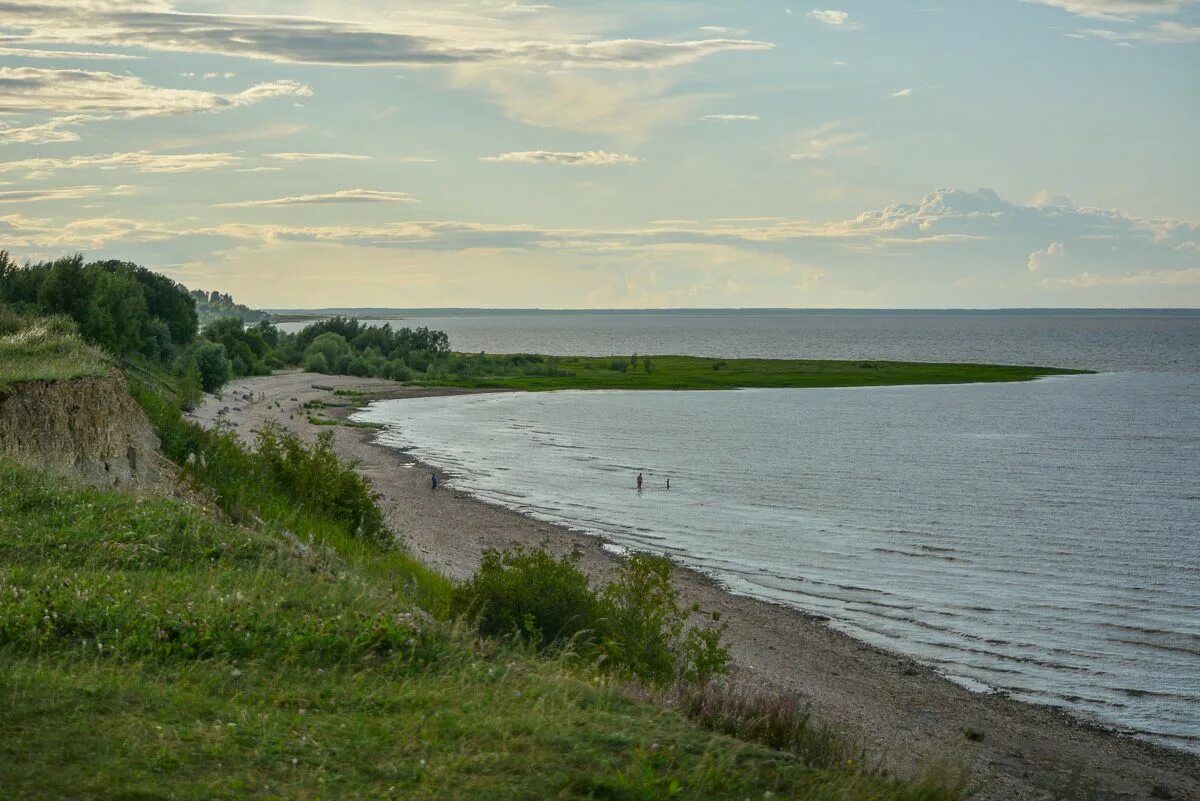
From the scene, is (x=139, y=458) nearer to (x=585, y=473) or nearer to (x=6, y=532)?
(x=6, y=532)

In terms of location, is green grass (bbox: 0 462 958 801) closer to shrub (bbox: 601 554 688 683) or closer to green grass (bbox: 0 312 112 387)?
shrub (bbox: 601 554 688 683)

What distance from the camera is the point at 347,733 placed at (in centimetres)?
853

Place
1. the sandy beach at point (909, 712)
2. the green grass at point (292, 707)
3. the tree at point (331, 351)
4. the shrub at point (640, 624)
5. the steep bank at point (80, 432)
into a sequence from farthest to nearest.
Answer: the tree at point (331, 351)
the sandy beach at point (909, 712)
the steep bank at point (80, 432)
the shrub at point (640, 624)
the green grass at point (292, 707)

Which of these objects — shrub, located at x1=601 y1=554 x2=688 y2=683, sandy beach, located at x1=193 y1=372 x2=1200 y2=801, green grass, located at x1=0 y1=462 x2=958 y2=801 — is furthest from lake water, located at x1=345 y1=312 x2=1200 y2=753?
green grass, located at x1=0 y1=462 x2=958 y2=801

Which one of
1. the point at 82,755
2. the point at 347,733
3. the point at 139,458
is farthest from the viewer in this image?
the point at 139,458

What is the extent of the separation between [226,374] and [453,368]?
4996cm

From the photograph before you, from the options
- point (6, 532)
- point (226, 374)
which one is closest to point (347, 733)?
point (6, 532)

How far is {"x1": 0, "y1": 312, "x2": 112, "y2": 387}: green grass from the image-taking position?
728 inches

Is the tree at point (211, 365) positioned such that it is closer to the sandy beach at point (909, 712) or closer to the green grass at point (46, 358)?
the sandy beach at point (909, 712)

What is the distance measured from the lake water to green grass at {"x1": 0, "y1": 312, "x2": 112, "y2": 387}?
765 inches

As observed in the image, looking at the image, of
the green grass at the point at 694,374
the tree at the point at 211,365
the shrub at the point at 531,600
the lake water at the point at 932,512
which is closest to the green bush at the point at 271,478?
the shrub at the point at 531,600

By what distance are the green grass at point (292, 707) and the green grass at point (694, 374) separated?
393ft

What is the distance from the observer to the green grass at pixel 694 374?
135375mm

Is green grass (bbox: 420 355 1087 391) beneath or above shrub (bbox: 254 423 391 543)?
above
